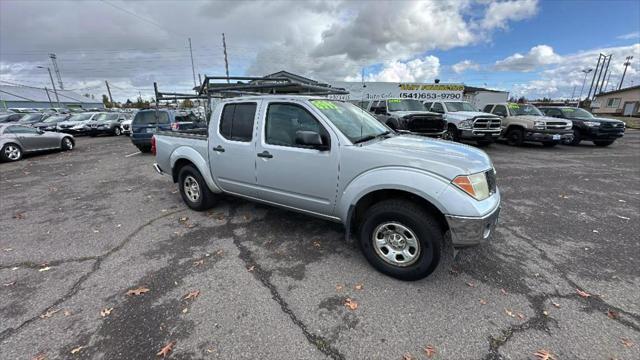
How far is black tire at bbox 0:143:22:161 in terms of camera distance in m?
10.1

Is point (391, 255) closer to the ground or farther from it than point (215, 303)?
farther from it

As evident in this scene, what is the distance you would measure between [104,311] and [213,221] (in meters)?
1.99

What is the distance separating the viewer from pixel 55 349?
216 centimetres

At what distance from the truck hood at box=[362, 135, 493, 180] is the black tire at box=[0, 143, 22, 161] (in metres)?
13.8

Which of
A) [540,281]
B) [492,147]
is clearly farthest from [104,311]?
[492,147]

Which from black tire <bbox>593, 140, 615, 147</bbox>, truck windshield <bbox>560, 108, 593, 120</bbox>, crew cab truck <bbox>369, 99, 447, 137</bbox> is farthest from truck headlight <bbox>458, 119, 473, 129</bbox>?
black tire <bbox>593, 140, 615, 147</bbox>

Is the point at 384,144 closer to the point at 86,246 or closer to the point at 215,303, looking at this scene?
the point at 215,303

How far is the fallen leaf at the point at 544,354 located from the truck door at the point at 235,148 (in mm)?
3330

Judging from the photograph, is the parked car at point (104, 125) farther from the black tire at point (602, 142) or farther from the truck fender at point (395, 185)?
the black tire at point (602, 142)

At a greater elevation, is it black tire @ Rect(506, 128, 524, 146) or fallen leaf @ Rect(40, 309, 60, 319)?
black tire @ Rect(506, 128, 524, 146)

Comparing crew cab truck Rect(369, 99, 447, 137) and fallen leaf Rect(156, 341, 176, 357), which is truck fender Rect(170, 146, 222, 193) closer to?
fallen leaf Rect(156, 341, 176, 357)

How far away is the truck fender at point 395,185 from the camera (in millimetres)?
2582

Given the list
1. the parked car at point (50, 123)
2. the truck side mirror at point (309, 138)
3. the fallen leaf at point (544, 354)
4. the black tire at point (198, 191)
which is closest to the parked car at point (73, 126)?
the parked car at point (50, 123)

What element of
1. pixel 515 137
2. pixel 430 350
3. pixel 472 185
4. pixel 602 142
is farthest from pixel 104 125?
pixel 602 142
